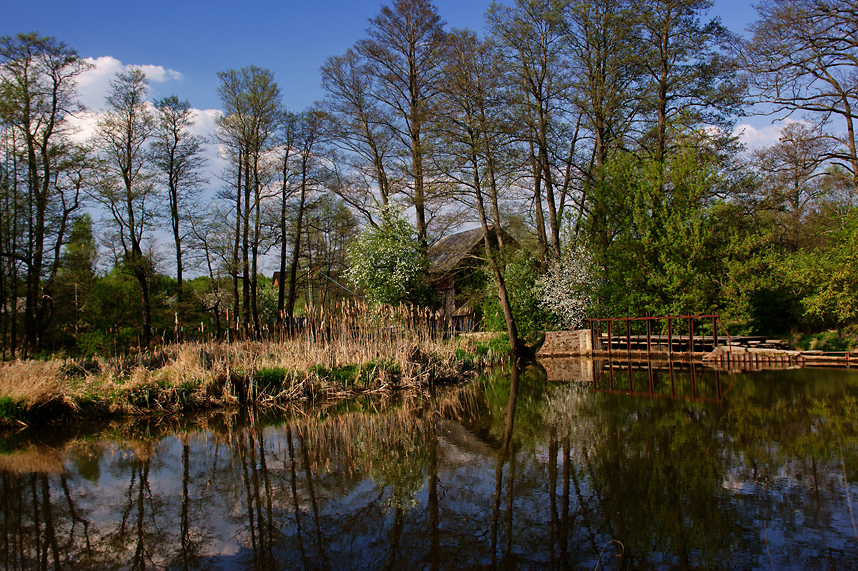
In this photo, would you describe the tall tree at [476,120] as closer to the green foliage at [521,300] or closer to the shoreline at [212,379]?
the green foliage at [521,300]

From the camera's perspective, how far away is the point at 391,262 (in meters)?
23.0

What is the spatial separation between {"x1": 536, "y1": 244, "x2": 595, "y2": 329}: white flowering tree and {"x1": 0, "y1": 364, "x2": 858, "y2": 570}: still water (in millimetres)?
12144

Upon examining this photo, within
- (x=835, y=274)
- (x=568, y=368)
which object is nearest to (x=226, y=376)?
(x=568, y=368)

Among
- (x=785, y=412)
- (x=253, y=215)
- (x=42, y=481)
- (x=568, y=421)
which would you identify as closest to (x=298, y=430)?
(x=42, y=481)

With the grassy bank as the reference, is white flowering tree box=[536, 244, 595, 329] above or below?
above

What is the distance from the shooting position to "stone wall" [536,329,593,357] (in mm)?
19734

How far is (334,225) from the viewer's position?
30594 millimetres

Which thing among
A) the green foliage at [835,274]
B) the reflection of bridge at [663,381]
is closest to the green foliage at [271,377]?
the reflection of bridge at [663,381]

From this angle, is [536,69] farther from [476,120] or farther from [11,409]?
[11,409]

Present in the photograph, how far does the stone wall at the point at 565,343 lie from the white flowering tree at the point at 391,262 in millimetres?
6143

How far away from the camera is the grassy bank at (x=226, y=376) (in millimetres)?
8633

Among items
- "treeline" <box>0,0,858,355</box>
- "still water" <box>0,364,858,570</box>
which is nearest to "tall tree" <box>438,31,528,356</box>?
"treeline" <box>0,0,858,355</box>

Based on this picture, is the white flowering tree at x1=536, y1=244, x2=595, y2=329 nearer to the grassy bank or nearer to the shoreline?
the grassy bank

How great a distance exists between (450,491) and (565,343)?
16135 mm
